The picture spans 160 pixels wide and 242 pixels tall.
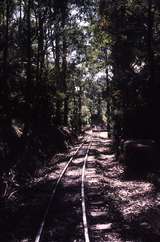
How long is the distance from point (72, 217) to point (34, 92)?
18.0 m

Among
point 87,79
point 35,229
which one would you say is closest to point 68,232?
point 35,229

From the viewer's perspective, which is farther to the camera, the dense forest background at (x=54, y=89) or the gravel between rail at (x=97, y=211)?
the dense forest background at (x=54, y=89)

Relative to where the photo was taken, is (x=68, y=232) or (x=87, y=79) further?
(x=87, y=79)

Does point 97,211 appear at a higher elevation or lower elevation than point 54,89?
lower

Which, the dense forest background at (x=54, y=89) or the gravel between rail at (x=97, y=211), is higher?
the dense forest background at (x=54, y=89)

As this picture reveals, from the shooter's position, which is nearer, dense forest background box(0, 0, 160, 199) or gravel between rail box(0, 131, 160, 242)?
gravel between rail box(0, 131, 160, 242)

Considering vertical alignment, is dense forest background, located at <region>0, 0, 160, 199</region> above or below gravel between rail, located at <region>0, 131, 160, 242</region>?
above

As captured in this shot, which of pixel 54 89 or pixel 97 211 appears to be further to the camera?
pixel 54 89

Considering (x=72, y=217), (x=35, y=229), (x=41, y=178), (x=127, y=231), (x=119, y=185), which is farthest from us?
(x=41, y=178)

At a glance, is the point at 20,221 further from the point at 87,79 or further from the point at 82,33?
the point at 87,79

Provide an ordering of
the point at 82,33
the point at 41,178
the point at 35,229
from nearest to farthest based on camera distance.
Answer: the point at 35,229 < the point at 41,178 < the point at 82,33

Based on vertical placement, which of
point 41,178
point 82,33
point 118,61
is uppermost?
point 82,33

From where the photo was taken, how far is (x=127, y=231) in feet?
35.2

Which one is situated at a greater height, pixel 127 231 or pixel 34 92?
pixel 34 92
